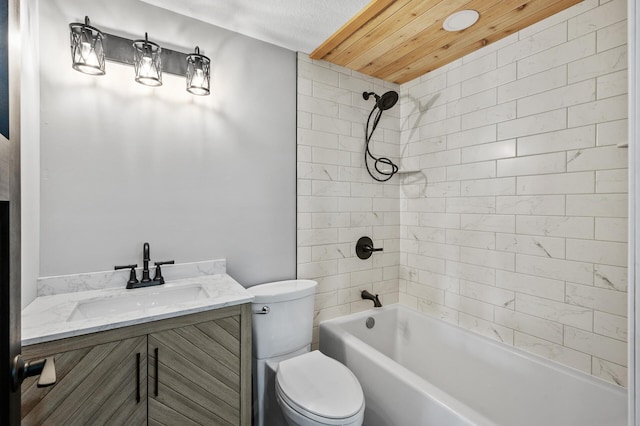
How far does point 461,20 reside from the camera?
5.53 feet

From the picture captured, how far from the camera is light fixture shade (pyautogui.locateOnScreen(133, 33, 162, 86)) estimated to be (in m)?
1.51

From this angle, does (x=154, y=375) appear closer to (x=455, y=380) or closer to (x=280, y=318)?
(x=280, y=318)

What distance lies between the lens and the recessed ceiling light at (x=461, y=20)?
5.33ft

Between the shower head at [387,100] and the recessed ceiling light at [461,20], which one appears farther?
the shower head at [387,100]

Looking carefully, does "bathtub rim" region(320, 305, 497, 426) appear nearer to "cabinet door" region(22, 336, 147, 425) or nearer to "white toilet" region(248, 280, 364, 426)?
"white toilet" region(248, 280, 364, 426)

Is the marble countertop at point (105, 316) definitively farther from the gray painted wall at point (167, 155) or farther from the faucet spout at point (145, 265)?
the gray painted wall at point (167, 155)

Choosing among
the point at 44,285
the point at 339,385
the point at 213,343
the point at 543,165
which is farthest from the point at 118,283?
the point at 543,165

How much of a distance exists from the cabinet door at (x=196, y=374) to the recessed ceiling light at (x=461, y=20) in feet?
6.36

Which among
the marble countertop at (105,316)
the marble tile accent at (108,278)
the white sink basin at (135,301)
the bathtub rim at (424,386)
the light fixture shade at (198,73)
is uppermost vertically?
the light fixture shade at (198,73)

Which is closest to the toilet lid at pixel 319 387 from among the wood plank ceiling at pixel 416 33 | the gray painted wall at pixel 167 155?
the gray painted wall at pixel 167 155

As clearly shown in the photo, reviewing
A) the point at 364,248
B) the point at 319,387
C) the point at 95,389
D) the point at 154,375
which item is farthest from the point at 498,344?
the point at 95,389

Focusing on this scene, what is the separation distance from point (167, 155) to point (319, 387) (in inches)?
56.4

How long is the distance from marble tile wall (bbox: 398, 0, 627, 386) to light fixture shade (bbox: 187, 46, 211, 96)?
1.59 m

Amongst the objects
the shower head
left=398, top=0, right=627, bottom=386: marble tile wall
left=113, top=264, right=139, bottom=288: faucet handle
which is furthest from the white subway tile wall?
left=113, top=264, right=139, bottom=288: faucet handle
